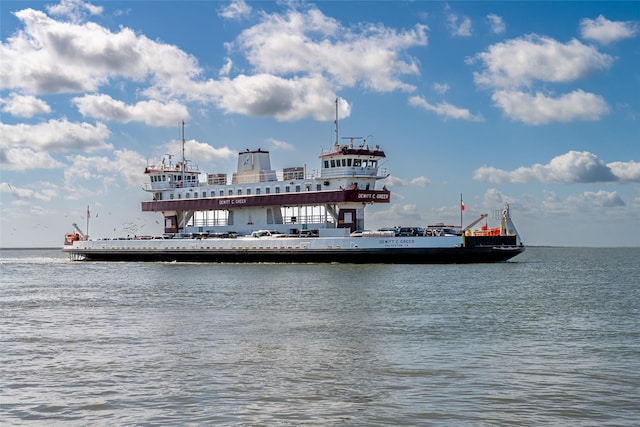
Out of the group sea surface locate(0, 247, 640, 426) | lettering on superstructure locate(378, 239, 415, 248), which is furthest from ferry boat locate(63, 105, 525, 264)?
sea surface locate(0, 247, 640, 426)

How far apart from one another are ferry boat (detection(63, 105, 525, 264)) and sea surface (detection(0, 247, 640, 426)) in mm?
25595

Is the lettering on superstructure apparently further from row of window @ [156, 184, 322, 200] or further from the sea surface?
the sea surface

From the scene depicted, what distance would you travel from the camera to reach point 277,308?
32.9 metres

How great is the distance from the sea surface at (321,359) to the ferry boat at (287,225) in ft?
84.0

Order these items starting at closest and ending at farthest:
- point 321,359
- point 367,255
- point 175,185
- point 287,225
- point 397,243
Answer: point 321,359 < point 397,243 < point 367,255 < point 287,225 < point 175,185

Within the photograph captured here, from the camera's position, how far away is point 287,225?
76.8 metres

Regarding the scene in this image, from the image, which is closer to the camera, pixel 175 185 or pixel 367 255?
pixel 367 255

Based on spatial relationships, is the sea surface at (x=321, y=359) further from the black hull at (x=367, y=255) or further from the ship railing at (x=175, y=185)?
the ship railing at (x=175, y=185)

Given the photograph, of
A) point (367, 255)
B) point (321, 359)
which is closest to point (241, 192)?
point (367, 255)

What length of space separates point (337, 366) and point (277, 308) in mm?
14122

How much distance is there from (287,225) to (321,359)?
57.0 m

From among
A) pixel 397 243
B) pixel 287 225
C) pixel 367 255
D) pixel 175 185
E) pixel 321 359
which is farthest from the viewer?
pixel 175 185

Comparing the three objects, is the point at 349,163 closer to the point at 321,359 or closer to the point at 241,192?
the point at 241,192

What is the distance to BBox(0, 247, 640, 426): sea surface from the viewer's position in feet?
47.5
